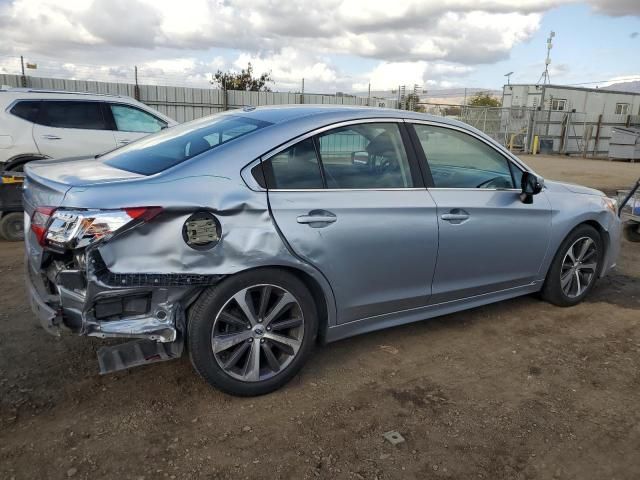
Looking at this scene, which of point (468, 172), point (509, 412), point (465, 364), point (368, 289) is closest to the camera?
point (509, 412)

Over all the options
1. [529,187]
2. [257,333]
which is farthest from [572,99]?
→ [257,333]

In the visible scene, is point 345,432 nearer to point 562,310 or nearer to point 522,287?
point 522,287

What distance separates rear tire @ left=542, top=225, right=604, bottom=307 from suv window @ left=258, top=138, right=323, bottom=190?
2410mm

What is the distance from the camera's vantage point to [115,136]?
7.70 metres

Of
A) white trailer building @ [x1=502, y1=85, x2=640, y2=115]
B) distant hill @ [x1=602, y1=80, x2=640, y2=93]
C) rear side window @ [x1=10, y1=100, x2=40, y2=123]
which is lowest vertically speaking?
rear side window @ [x1=10, y1=100, x2=40, y2=123]

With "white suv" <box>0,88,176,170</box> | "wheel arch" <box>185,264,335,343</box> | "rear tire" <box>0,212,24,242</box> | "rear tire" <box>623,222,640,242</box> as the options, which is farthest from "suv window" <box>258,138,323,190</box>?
"rear tire" <box>623,222,640,242</box>

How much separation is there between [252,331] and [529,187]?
2361 mm

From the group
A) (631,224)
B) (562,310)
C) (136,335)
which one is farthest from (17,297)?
(631,224)

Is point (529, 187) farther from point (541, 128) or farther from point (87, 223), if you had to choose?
point (541, 128)

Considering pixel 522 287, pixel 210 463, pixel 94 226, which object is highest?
pixel 94 226

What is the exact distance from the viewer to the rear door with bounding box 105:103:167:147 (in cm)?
773

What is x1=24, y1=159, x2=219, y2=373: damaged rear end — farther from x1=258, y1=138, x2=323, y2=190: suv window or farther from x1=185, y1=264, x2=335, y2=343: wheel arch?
x1=258, y1=138, x2=323, y2=190: suv window

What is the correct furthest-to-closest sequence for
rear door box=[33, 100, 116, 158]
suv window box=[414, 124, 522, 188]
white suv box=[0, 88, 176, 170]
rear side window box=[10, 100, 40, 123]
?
1. rear door box=[33, 100, 116, 158]
2. rear side window box=[10, 100, 40, 123]
3. white suv box=[0, 88, 176, 170]
4. suv window box=[414, 124, 522, 188]

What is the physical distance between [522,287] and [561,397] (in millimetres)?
1222
